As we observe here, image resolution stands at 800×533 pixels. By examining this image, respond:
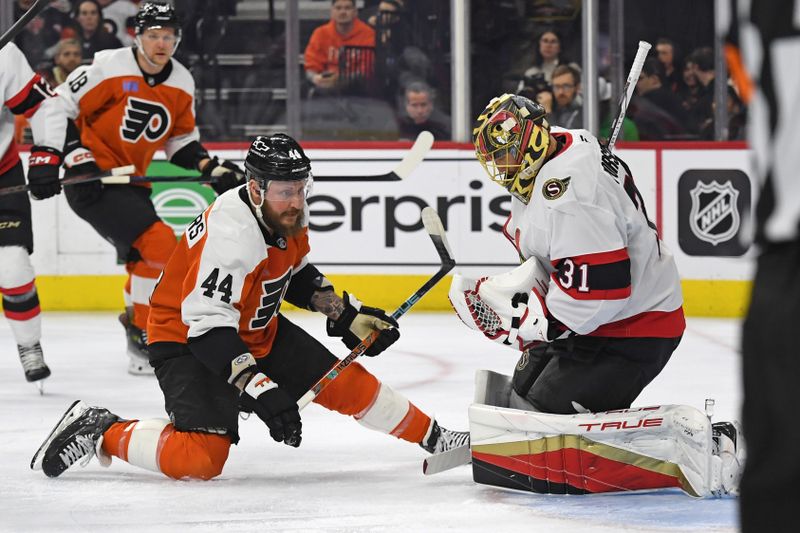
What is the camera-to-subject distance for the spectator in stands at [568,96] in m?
5.51

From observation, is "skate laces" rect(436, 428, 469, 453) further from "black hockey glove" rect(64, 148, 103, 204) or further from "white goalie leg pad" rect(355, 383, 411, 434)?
"black hockey glove" rect(64, 148, 103, 204)

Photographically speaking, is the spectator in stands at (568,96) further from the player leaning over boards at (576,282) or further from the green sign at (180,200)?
the player leaning over boards at (576,282)

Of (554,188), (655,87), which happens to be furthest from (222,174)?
(655,87)

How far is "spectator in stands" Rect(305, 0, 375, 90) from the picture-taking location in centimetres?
565

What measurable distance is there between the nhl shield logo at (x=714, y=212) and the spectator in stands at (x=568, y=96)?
0.64 metres

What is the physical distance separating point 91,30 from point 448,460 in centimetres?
384

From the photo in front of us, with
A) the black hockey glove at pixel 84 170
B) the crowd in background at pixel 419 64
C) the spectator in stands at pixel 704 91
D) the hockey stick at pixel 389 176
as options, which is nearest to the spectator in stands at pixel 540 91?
the crowd in background at pixel 419 64

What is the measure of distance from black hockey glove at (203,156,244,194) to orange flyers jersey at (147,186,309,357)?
1.32m

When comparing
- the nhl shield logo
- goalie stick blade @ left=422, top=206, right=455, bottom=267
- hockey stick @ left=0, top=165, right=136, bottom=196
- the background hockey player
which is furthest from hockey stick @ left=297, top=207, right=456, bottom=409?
the nhl shield logo

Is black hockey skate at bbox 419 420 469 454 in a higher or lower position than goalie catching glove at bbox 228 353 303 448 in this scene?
lower

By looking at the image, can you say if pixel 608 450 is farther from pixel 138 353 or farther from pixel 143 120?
pixel 143 120

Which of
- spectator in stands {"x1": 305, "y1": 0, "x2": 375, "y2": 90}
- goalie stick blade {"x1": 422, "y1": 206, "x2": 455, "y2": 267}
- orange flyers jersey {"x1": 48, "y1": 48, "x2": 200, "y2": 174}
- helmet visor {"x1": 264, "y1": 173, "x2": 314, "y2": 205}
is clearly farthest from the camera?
spectator in stands {"x1": 305, "y1": 0, "x2": 375, "y2": 90}

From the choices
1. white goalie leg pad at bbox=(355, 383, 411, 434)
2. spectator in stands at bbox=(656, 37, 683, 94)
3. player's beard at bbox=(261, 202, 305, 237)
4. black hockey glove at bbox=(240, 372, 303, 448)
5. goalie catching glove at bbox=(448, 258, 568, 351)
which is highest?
spectator in stands at bbox=(656, 37, 683, 94)

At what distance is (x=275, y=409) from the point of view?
7.70 ft
